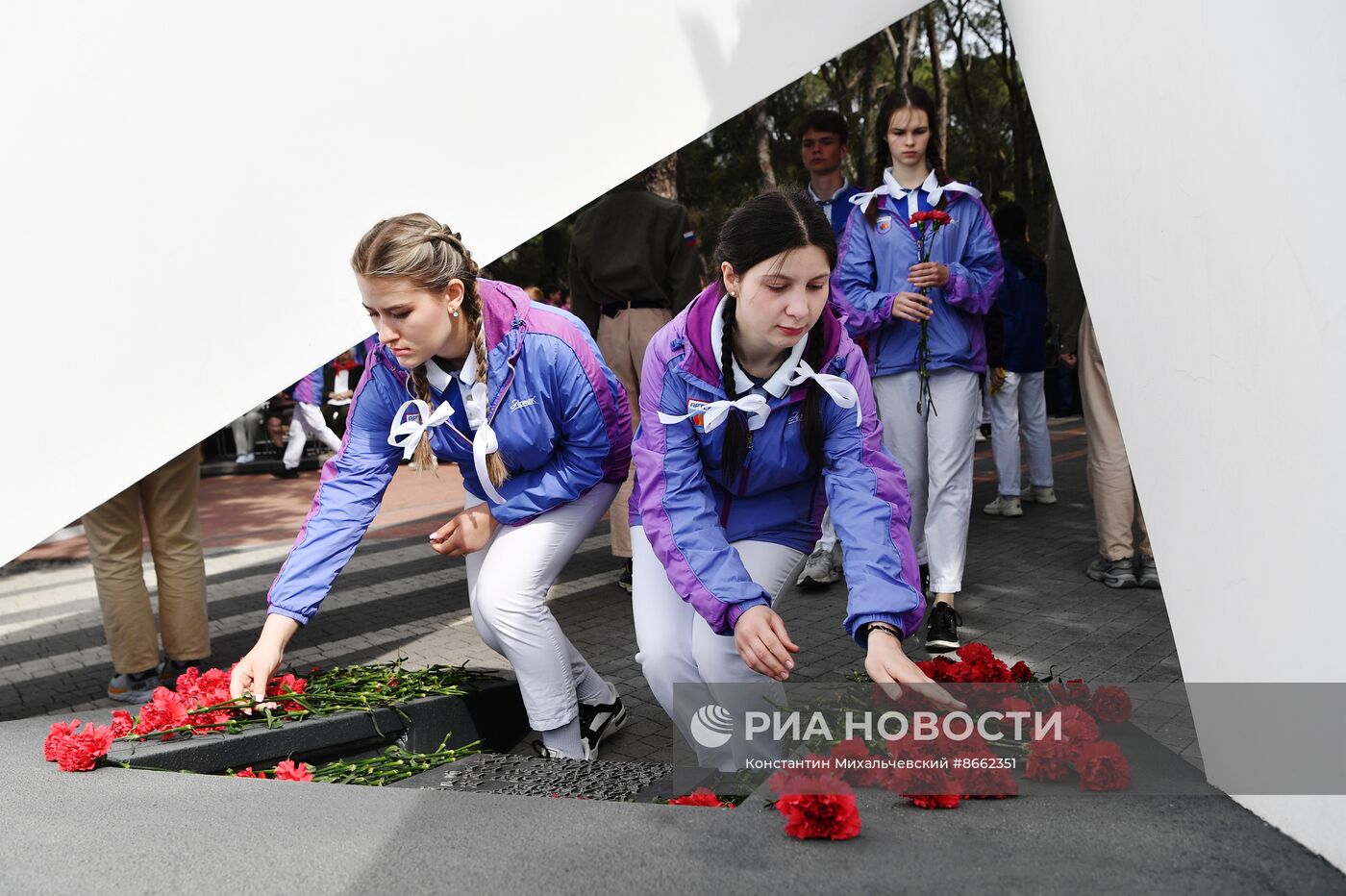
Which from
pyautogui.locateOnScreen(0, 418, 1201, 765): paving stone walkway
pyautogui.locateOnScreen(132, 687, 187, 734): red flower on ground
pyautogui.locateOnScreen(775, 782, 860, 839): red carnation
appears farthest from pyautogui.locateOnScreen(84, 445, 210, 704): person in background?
pyautogui.locateOnScreen(775, 782, 860, 839): red carnation

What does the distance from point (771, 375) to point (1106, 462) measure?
2894 mm

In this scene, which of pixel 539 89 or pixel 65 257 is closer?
pixel 65 257

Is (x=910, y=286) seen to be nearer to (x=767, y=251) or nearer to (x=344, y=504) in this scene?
(x=767, y=251)

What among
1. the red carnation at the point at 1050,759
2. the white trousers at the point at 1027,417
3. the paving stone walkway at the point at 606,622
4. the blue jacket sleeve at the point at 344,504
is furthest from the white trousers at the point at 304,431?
the red carnation at the point at 1050,759

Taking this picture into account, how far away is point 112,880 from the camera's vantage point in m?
2.10

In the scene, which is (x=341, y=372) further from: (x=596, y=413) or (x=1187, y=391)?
(x=1187, y=391)

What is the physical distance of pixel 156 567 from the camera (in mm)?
4781

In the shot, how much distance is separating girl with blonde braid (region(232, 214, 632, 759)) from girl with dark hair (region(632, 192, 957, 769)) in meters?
0.38

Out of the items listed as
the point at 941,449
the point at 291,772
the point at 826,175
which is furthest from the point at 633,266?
the point at 291,772

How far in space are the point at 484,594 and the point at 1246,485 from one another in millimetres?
2221

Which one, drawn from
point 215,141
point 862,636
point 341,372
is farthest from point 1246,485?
point 341,372

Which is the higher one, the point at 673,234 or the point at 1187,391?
the point at 673,234

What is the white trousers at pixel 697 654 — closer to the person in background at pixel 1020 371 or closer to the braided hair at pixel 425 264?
the braided hair at pixel 425 264

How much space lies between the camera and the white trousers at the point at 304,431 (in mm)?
13500
